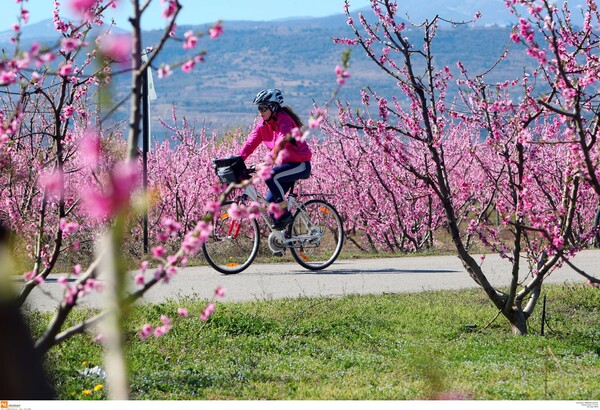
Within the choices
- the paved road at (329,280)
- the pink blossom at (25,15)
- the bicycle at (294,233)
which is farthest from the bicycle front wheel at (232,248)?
the pink blossom at (25,15)

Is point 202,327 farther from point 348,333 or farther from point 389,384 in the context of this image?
point 389,384

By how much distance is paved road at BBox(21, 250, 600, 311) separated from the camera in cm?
954

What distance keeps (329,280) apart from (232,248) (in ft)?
11.3

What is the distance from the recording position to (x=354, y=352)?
22.4 ft

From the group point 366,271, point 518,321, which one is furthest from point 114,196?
point 366,271

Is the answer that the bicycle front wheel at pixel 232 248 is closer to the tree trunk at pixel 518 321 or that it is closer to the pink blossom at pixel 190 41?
the tree trunk at pixel 518 321

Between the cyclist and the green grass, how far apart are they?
1733mm

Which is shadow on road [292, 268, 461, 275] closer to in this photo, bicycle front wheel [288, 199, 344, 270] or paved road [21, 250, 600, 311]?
paved road [21, 250, 600, 311]

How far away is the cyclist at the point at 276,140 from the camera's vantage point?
9.73m

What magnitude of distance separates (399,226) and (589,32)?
460 inches

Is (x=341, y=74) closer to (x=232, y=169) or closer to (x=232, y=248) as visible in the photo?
(x=232, y=169)

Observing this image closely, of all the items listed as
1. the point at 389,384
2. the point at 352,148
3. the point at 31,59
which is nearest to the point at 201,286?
the point at 389,384

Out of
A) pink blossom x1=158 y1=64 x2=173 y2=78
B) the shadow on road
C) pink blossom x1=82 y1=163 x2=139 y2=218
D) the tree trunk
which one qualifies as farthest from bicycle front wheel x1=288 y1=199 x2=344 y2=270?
pink blossom x1=82 y1=163 x2=139 y2=218

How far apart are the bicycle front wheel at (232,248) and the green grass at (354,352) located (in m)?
1.54
